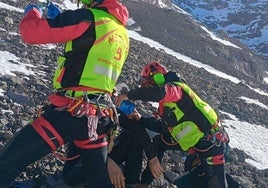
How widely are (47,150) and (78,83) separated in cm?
81

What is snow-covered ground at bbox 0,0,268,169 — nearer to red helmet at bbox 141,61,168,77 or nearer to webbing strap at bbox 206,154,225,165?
red helmet at bbox 141,61,168,77

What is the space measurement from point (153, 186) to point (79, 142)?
2912 millimetres

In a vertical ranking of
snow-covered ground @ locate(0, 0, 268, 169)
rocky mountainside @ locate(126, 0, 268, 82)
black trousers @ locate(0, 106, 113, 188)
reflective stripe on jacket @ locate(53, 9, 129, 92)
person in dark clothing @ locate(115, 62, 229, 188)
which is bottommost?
rocky mountainside @ locate(126, 0, 268, 82)

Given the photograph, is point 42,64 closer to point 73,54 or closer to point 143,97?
point 143,97

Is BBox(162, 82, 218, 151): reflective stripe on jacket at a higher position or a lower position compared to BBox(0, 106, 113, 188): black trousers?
lower

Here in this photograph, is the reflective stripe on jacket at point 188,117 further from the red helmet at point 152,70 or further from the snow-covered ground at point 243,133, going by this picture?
the snow-covered ground at point 243,133

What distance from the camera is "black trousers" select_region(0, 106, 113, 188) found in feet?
16.6

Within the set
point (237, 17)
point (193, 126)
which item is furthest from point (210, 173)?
point (237, 17)

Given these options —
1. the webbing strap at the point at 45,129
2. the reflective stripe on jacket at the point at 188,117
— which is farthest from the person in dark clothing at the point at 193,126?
the webbing strap at the point at 45,129

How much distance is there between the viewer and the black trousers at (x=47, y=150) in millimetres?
5059

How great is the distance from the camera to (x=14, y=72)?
1177 centimetres

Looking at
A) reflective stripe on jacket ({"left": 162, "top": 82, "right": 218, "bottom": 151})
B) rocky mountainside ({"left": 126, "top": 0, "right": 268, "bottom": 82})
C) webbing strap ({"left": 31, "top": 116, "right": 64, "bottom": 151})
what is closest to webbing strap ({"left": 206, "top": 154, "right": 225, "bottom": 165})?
reflective stripe on jacket ({"left": 162, "top": 82, "right": 218, "bottom": 151})

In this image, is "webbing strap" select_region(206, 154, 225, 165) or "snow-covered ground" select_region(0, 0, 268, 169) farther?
"snow-covered ground" select_region(0, 0, 268, 169)

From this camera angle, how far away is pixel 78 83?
16.8ft
